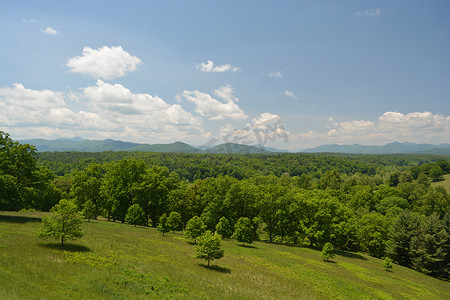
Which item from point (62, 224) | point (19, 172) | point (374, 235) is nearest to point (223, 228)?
point (62, 224)

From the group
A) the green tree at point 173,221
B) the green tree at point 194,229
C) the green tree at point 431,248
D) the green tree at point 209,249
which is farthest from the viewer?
the green tree at point 431,248

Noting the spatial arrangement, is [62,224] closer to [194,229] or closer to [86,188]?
[194,229]

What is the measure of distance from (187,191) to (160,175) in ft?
29.2

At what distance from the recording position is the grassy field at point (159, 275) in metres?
17.1

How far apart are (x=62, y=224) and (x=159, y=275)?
41.6 feet

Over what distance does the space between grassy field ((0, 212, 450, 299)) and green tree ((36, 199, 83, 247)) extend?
126 cm

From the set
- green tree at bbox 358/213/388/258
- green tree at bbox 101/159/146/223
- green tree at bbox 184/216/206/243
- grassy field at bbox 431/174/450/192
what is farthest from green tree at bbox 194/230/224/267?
grassy field at bbox 431/174/450/192

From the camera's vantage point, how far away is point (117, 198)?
59031 millimetres

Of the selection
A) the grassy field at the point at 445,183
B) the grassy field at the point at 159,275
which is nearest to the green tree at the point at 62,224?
the grassy field at the point at 159,275

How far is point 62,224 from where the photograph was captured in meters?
24.9

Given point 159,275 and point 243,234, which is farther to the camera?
point 243,234

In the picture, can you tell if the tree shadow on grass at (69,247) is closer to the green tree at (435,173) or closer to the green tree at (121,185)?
the green tree at (121,185)

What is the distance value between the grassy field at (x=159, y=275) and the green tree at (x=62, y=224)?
126 centimetres

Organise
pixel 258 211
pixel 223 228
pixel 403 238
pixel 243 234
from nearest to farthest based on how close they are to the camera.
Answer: pixel 243 234, pixel 223 228, pixel 403 238, pixel 258 211
